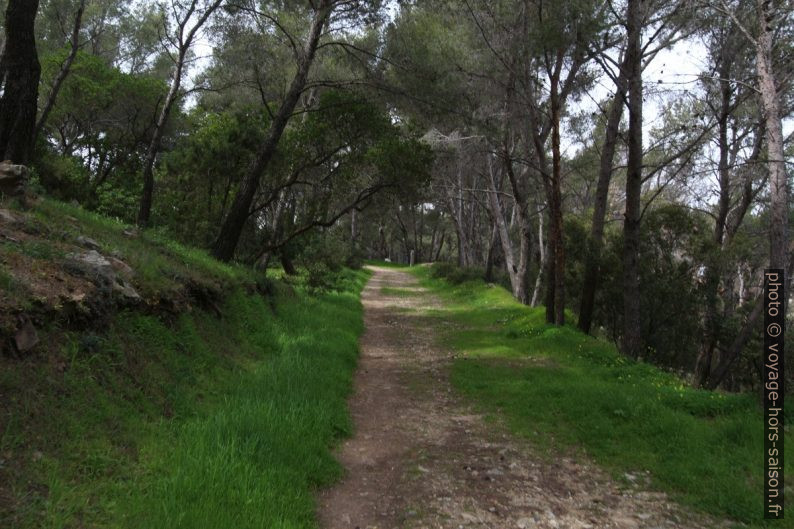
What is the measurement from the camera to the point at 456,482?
4.66 metres

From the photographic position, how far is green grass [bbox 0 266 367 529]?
3.14 m

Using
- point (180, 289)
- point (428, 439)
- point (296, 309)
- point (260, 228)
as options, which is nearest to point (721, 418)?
point (428, 439)

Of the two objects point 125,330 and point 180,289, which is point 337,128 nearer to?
point 180,289

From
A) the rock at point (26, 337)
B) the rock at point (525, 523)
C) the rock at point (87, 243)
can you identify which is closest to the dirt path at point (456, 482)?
the rock at point (525, 523)

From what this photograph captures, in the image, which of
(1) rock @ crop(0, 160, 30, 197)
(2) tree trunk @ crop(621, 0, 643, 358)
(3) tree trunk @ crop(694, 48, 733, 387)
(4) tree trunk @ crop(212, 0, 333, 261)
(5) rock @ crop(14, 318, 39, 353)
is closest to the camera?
(5) rock @ crop(14, 318, 39, 353)

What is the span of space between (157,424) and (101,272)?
5.68ft

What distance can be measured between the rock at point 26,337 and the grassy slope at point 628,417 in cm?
465

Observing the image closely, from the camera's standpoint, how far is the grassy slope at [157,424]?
3.16 metres

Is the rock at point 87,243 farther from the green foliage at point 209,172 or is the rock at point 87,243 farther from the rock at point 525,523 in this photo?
the green foliage at point 209,172

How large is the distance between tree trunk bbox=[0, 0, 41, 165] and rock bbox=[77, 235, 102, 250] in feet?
9.25

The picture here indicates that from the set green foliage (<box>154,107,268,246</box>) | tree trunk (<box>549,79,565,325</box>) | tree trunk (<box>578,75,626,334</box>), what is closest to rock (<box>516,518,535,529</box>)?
tree trunk (<box>578,75,626,334</box>)

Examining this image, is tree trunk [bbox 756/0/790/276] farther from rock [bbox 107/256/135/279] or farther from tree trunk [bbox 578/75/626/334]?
rock [bbox 107/256/135/279]

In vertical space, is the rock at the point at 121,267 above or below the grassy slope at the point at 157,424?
above

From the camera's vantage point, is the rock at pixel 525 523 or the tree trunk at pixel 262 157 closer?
the rock at pixel 525 523
